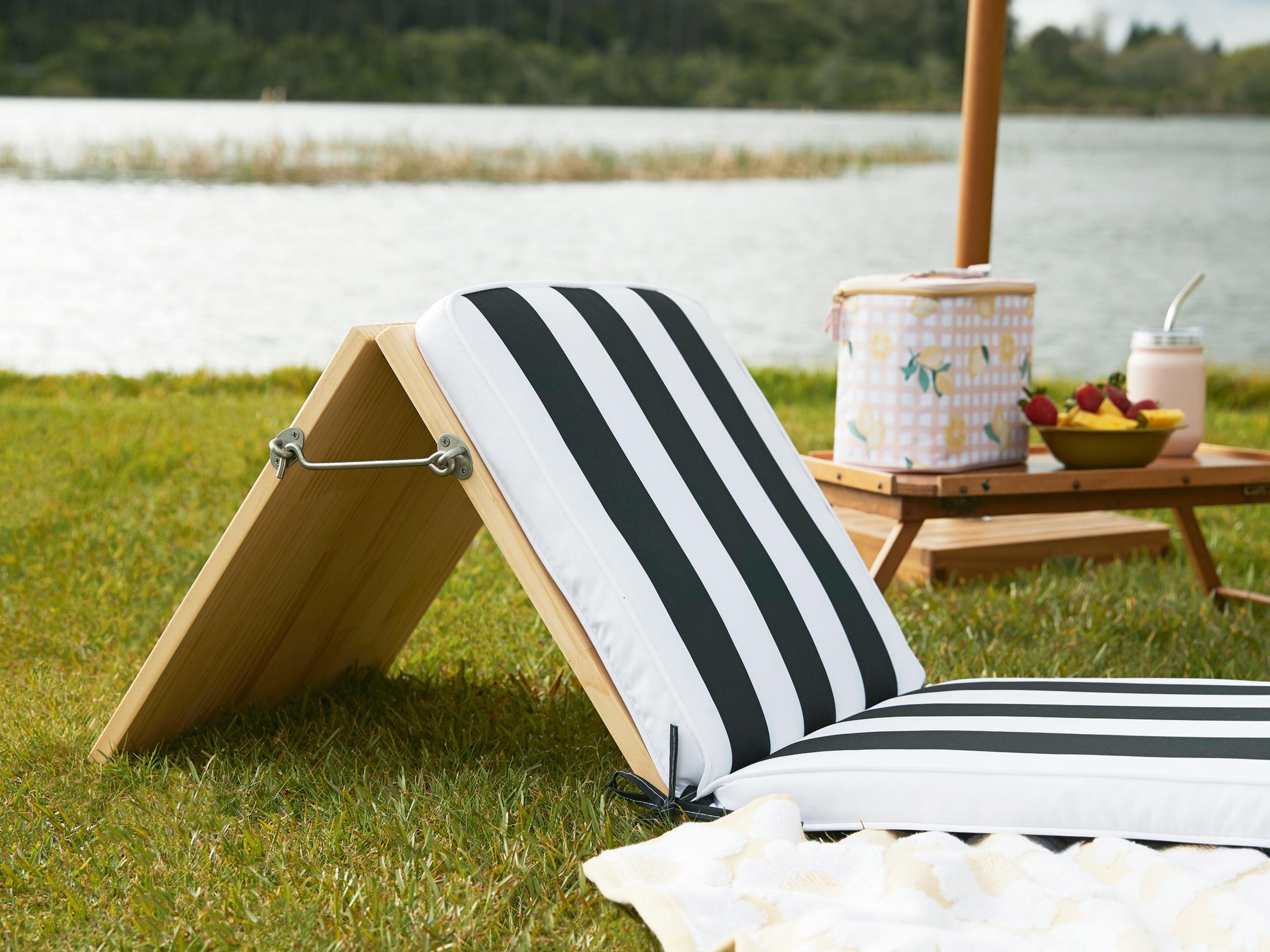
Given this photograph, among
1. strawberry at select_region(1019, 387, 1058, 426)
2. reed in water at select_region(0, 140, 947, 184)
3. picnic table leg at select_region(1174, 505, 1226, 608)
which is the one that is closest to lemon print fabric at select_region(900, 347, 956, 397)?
strawberry at select_region(1019, 387, 1058, 426)

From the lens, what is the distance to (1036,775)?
1.62 m

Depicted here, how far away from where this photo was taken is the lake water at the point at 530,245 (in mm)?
14133

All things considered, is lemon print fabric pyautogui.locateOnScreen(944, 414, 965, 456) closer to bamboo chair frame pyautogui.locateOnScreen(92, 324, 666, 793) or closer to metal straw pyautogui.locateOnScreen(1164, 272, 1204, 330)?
metal straw pyautogui.locateOnScreen(1164, 272, 1204, 330)

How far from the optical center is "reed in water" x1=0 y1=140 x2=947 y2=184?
17.5 meters

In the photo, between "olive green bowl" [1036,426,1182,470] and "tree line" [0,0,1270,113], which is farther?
"tree line" [0,0,1270,113]

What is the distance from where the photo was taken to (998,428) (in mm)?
2779

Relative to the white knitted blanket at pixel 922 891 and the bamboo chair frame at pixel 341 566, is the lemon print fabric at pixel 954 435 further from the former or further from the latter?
the white knitted blanket at pixel 922 891

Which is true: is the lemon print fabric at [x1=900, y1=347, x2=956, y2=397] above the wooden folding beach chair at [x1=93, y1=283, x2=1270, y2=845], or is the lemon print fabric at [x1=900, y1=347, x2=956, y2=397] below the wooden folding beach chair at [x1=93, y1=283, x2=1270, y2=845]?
above

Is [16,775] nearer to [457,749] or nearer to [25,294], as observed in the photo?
[457,749]

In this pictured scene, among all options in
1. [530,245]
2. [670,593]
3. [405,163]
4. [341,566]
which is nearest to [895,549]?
[670,593]

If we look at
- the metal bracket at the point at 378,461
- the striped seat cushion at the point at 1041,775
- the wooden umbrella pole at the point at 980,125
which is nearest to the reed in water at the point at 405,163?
the wooden umbrella pole at the point at 980,125

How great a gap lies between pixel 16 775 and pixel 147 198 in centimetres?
1928

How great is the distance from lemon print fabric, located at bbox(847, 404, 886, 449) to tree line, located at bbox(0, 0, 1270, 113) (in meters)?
38.2

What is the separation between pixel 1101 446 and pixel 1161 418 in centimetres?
20
